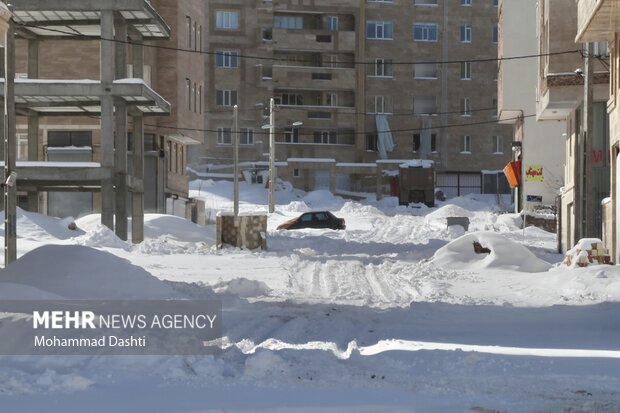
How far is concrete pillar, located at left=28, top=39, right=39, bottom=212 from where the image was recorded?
160 ft

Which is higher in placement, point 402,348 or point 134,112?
point 134,112

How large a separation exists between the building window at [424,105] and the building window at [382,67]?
3.04 meters

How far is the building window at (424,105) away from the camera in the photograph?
97606 mm

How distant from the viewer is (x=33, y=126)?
165 feet

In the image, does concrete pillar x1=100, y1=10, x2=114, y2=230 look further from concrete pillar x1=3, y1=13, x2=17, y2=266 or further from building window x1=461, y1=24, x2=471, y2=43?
building window x1=461, y1=24, x2=471, y2=43

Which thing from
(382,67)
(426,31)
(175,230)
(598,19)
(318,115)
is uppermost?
(426,31)

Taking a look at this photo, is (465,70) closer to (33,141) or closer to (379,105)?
(379,105)

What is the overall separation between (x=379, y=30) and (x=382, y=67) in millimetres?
2986

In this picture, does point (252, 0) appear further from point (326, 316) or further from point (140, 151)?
point (326, 316)

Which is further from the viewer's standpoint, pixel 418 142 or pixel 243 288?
pixel 418 142

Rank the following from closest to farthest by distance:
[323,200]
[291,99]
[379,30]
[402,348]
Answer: [402,348] < [323,200] < [291,99] < [379,30]

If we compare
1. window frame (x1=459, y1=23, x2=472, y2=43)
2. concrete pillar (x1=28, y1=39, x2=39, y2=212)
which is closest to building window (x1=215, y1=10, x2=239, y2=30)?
window frame (x1=459, y1=23, x2=472, y2=43)

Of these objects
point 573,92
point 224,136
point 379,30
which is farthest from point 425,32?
point 573,92

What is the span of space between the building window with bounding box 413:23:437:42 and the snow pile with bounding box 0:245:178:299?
77.3 metres
